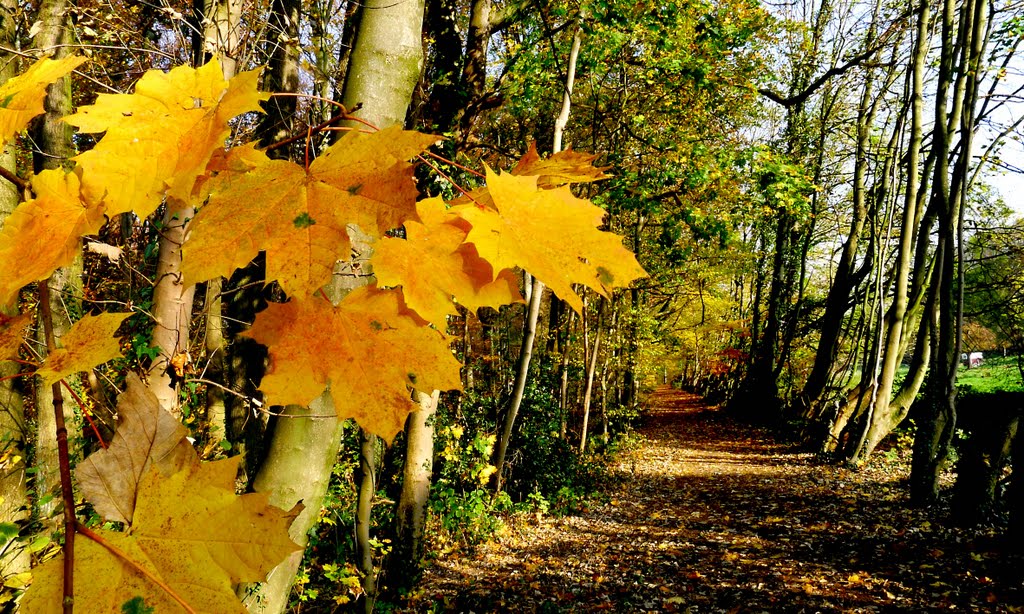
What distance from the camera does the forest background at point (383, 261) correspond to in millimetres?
581

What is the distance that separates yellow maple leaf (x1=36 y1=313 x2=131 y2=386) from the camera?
57 cm

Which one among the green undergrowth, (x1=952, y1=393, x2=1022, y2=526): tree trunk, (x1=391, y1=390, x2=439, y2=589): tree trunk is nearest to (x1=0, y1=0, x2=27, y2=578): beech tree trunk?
the green undergrowth

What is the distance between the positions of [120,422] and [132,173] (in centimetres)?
28

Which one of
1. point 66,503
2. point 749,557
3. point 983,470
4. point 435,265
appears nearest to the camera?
point 66,503

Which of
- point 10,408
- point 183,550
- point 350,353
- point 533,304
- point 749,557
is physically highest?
point 533,304

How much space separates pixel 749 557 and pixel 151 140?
714 cm

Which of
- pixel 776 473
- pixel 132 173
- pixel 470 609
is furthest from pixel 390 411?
pixel 776 473

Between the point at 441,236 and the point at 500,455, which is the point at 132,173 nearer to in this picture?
the point at 441,236

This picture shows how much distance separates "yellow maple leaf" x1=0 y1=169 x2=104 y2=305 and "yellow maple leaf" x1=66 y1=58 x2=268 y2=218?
3cm

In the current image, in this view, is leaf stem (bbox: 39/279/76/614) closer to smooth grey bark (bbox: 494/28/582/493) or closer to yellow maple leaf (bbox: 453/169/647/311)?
yellow maple leaf (bbox: 453/169/647/311)

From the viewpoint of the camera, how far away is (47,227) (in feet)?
1.96

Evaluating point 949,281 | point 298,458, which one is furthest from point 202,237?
point 949,281

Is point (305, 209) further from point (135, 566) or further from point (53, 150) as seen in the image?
point (53, 150)

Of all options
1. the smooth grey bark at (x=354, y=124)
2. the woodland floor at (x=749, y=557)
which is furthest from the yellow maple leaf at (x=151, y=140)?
the woodland floor at (x=749, y=557)
